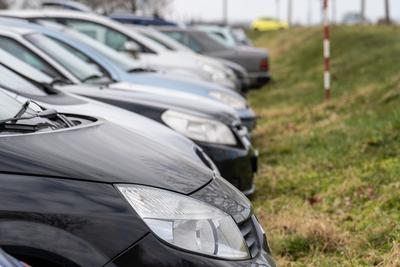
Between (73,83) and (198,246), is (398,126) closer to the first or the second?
(73,83)

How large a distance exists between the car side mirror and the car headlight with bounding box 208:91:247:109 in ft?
6.32

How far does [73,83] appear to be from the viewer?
5.59m

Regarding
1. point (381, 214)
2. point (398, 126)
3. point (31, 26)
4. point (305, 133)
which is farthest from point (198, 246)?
point (305, 133)

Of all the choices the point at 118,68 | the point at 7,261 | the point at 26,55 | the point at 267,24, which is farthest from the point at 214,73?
the point at 267,24

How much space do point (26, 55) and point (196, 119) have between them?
1608mm

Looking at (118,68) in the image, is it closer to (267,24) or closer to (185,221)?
(185,221)

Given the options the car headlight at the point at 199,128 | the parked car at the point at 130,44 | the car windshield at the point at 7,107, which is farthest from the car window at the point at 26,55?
the car windshield at the point at 7,107

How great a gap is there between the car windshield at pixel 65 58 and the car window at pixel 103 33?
2.77 metres

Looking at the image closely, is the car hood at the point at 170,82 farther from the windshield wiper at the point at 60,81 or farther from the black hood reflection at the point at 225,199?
the black hood reflection at the point at 225,199

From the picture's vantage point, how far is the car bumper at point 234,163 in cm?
492

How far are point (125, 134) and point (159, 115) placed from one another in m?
2.13

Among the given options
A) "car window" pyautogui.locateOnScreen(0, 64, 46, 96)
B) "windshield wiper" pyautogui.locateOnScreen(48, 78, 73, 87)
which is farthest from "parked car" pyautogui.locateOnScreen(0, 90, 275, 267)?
"windshield wiper" pyautogui.locateOnScreen(48, 78, 73, 87)

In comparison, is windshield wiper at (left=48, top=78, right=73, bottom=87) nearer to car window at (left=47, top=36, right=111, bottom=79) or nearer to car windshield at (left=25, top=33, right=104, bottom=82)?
car windshield at (left=25, top=33, right=104, bottom=82)

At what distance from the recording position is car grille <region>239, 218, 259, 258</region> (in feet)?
8.73
